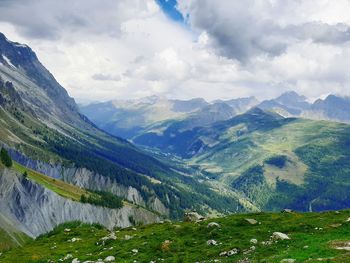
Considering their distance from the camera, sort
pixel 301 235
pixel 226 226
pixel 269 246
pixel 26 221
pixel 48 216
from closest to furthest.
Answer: pixel 269 246 < pixel 301 235 < pixel 226 226 < pixel 26 221 < pixel 48 216

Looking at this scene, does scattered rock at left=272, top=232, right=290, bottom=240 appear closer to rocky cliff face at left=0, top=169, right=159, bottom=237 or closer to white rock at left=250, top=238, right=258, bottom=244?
white rock at left=250, top=238, right=258, bottom=244

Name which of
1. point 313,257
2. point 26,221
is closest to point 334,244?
point 313,257

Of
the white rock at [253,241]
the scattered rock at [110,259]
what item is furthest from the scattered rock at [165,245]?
the white rock at [253,241]

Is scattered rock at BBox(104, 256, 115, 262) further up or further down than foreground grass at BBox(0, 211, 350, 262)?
further down

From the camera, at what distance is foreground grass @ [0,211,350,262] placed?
49.3 meters

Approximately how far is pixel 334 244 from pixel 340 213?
103 ft

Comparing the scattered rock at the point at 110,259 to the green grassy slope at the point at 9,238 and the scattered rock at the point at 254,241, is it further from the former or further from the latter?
Result: the green grassy slope at the point at 9,238

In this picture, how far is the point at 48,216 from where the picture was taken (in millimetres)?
189875

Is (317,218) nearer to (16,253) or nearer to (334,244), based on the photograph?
(334,244)

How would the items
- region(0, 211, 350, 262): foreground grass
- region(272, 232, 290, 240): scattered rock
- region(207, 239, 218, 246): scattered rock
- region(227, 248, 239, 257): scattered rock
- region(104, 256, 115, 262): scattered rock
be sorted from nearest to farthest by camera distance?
region(0, 211, 350, 262): foreground grass
region(227, 248, 239, 257): scattered rock
region(272, 232, 290, 240): scattered rock
region(104, 256, 115, 262): scattered rock
region(207, 239, 218, 246): scattered rock

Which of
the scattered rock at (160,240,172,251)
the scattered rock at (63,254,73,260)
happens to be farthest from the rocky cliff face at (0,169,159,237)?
the scattered rock at (160,240,172,251)

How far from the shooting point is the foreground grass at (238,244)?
4928 centimetres

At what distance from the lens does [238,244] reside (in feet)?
192

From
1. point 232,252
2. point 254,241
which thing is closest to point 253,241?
point 254,241
